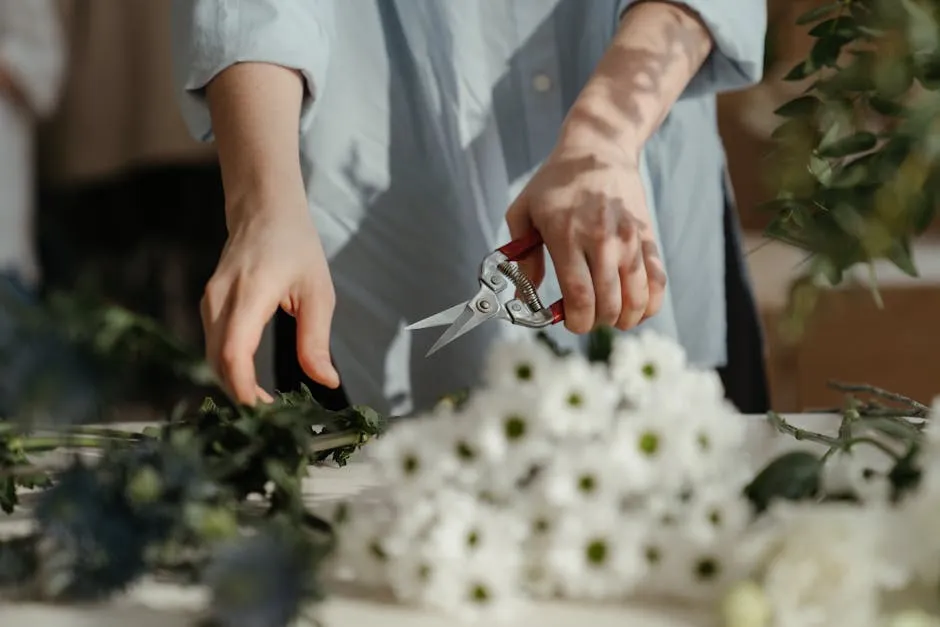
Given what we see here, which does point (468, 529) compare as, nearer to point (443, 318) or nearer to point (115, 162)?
point (443, 318)

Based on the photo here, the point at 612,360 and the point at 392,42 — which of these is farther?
the point at 392,42

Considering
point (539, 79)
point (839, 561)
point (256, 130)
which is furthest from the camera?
point (539, 79)

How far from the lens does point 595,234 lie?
0.53 meters

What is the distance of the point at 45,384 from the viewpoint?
0.31 m

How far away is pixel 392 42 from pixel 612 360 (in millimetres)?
532

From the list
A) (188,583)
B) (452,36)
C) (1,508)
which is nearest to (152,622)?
(188,583)

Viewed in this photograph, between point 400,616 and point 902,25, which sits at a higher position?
point 902,25

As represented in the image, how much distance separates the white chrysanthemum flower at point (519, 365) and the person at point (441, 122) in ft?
1.01

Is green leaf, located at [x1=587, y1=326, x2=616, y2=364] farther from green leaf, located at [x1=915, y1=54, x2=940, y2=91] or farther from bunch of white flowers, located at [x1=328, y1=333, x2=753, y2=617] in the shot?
green leaf, located at [x1=915, y1=54, x2=940, y2=91]

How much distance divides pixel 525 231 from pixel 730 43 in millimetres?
194

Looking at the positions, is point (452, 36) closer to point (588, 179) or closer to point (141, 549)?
point (588, 179)

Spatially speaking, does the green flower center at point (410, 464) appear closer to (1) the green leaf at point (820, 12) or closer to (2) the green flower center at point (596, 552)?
(2) the green flower center at point (596, 552)

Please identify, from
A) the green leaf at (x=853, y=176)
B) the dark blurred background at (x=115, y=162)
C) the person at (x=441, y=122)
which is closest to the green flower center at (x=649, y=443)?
the green leaf at (x=853, y=176)

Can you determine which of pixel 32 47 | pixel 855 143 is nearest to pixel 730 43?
pixel 855 143
